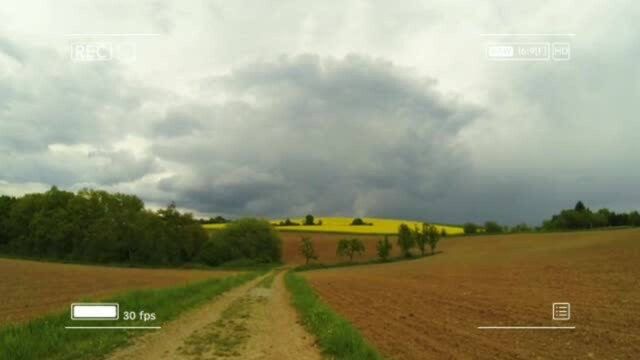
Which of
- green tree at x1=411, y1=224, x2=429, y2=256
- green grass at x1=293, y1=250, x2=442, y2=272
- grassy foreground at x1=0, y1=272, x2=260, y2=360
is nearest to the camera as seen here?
grassy foreground at x1=0, y1=272, x2=260, y2=360

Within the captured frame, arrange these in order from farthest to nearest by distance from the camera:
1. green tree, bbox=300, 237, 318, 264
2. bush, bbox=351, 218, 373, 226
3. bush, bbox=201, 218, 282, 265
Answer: bush, bbox=351, 218, 373, 226 < green tree, bbox=300, 237, 318, 264 < bush, bbox=201, 218, 282, 265

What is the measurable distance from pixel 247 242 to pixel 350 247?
24.5m

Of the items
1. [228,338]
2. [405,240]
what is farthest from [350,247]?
[228,338]

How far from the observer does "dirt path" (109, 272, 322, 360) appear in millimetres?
14289

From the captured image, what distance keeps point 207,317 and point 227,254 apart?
356ft

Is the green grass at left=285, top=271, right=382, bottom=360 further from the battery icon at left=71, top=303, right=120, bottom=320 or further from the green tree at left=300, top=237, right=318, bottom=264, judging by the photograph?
the green tree at left=300, top=237, right=318, bottom=264

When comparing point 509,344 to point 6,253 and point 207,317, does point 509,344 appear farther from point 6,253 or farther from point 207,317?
point 6,253

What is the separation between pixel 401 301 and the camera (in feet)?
98.4

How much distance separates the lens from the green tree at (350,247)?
428ft

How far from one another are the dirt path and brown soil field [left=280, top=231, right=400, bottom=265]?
106347 millimetres

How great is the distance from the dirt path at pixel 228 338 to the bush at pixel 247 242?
106 meters

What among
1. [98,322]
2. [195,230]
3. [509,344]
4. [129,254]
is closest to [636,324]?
[509,344]

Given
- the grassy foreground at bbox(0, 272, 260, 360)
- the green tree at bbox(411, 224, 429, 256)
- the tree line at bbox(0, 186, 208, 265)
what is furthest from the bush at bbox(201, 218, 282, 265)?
the grassy foreground at bbox(0, 272, 260, 360)

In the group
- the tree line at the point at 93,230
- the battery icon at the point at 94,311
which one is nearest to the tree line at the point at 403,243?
the tree line at the point at 93,230
